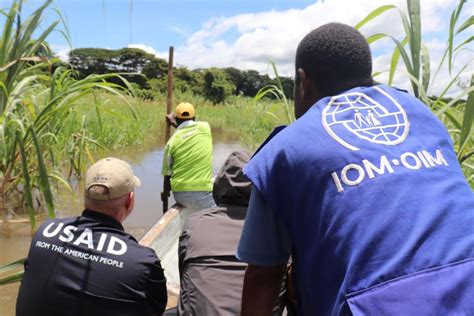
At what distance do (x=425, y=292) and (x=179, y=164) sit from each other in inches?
149

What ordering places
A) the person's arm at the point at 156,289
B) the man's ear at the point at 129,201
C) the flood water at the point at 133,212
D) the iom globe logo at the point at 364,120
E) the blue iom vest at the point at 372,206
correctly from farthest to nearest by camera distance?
the flood water at the point at 133,212 < the man's ear at the point at 129,201 < the person's arm at the point at 156,289 < the iom globe logo at the point at 364,120 < the blue iom vest at the point at 372,206

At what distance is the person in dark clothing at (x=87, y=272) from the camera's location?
155 cm

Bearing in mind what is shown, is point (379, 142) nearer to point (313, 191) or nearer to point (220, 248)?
point (313, 191)

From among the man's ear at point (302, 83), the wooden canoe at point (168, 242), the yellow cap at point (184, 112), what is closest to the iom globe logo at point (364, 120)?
the man's ear at point (302, 83)

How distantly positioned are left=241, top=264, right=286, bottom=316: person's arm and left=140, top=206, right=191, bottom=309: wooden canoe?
6.23 feet

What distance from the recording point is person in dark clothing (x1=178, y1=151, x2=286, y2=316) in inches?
67.1

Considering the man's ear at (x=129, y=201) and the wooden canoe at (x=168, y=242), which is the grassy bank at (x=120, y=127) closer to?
the wooden canoe at (x=168, y=242)

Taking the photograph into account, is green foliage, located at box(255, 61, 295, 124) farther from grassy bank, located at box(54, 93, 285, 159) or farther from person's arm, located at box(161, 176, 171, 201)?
person's arm, located at box(161, 176, 171, 201)

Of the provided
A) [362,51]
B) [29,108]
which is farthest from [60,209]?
[362,51]

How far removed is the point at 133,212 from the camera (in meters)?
6.22

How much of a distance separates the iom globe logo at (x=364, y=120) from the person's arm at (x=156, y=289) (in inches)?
38.5

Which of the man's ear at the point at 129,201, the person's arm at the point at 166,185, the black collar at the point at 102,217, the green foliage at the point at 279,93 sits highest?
the green foliage at the point at 279,93

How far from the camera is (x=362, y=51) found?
41.6 inches

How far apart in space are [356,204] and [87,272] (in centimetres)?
105
